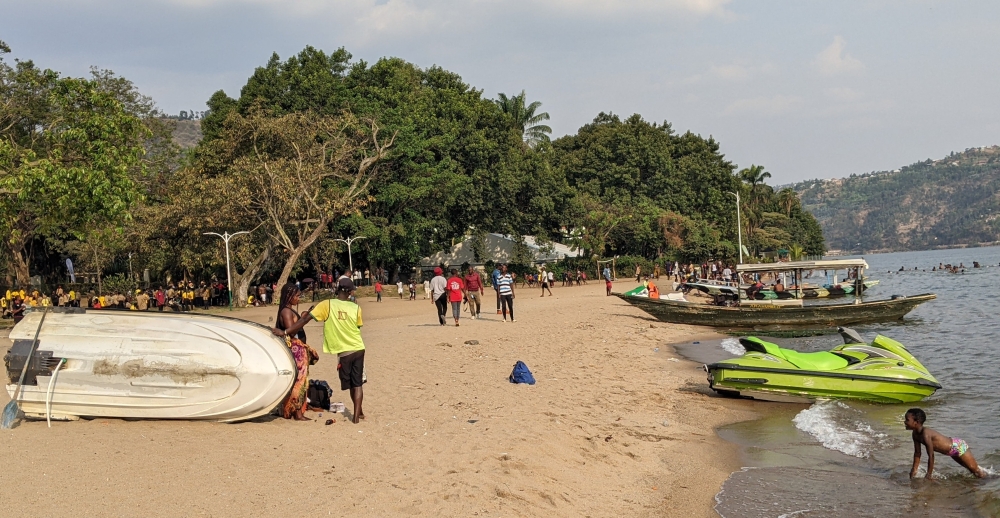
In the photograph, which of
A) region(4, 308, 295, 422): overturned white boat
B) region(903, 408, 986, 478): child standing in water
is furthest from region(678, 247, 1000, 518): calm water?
region(4, 308, 295, 422): overturned white boat

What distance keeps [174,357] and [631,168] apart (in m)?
62.1

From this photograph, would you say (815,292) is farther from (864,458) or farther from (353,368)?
(353,368)

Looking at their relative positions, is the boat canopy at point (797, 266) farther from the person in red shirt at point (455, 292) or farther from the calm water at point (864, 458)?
the person in red shirt at point (455, 292)

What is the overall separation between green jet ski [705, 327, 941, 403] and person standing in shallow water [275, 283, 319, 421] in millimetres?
6598

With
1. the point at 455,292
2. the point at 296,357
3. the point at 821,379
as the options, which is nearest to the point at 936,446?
the point at 821,379

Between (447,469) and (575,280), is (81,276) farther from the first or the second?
(447,469)

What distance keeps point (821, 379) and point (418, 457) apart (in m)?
Answer: 7.51

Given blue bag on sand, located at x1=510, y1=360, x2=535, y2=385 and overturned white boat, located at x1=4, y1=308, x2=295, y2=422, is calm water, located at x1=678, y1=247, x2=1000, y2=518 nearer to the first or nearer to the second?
blue bag on sand, located at x1=510, y1=360, x2=535, y2=385

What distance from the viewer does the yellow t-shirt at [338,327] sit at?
28.6ft

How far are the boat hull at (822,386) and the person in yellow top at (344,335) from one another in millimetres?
6270

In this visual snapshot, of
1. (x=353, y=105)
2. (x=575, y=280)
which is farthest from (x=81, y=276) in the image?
(x=575, y=280)

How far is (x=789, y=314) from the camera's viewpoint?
77.5 ft

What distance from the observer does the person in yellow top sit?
8.72 meters

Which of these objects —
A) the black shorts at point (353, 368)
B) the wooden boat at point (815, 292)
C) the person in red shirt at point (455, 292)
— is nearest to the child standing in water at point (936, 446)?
the black shorts at point (353, 368)
